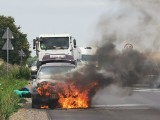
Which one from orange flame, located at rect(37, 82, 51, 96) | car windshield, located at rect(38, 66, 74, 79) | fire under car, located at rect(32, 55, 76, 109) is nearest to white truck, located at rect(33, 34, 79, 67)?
car windshield, located at rect(38, 66, 74, 79)

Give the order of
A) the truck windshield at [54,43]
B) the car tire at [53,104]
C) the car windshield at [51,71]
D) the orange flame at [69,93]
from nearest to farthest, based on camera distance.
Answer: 1. the orange flame at [69,93]
2. the car tire at [53,104]
3. the car windshield at [51,71]
4. the truck windshield at [54,43]

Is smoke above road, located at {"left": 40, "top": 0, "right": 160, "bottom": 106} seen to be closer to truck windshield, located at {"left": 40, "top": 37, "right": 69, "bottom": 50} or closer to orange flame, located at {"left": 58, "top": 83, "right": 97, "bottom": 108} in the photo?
orange flame, located at {"left": 58, "top": 83, "right": 97, "bottom": 108}

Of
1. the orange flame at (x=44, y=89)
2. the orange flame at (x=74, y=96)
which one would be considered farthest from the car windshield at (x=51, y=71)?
the orange flame at (x=74, y=96)

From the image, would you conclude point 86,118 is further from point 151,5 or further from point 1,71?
point 1,71

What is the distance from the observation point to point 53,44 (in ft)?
142

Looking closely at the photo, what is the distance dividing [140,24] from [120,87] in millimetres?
2741

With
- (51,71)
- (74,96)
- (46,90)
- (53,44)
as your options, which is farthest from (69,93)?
(53,44)

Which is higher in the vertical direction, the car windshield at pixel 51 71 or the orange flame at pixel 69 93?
the car windshield at pixel 51 71

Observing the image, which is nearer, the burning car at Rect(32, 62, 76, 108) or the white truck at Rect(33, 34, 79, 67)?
the burning car at Rect(32, 62, 76, 108)

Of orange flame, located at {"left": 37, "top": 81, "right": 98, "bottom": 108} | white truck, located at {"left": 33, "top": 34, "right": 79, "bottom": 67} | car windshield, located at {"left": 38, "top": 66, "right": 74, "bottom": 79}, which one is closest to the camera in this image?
orange flame, located at {"left": 37, "top": 81, "right": 98, "bottom": 108}

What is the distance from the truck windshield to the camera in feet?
142

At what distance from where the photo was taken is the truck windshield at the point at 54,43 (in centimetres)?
4325

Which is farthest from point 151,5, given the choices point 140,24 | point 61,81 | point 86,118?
point 86,118

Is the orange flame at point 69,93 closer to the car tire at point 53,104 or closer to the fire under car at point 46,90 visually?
the fire under car at point 46,90
